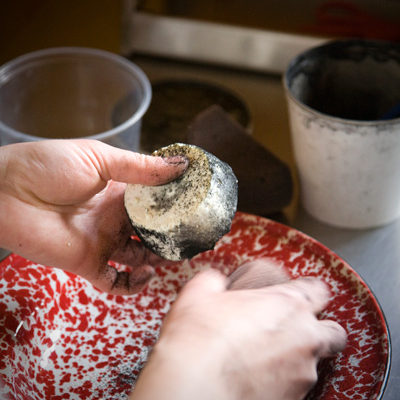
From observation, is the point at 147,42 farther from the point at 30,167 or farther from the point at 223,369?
the point at 223,369

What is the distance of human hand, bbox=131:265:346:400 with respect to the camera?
1.53 ft

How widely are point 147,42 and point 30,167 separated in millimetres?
669

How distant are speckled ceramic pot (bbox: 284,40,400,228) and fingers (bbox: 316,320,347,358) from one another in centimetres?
29

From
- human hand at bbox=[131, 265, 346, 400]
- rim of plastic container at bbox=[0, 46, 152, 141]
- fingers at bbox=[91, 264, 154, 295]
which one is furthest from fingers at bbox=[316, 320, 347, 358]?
rim of plastic container at bbox=[0, 46, 152, 141]

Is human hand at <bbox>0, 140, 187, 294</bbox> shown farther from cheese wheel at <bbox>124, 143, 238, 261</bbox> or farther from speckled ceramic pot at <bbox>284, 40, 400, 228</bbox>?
speckled ceramic pot at <bbox>284, 40, 400, 228</bbox>

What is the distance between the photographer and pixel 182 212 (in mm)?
599

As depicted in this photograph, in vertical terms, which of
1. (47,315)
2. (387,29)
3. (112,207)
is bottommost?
(47,315)

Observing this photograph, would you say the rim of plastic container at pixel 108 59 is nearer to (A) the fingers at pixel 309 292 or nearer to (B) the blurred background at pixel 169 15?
(B) the blurred background at pixel 169 15

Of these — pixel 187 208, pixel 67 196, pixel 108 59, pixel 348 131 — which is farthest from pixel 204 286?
pixel 108 59

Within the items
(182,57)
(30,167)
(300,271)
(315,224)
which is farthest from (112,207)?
(182,57)

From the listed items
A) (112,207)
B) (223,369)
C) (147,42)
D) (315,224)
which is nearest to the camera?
(223,369)

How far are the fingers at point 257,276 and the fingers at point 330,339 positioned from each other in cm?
8

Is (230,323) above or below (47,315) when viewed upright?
above

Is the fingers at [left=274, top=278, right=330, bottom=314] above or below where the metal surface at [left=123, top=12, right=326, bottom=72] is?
below
